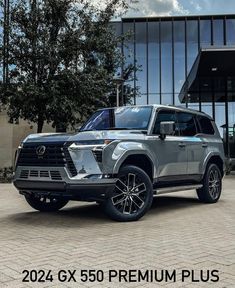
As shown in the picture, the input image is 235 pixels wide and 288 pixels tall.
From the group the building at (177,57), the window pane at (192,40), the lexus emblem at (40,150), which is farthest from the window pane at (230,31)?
the lexus emblem at (40,150)

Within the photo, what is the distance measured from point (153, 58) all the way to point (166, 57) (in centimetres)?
102

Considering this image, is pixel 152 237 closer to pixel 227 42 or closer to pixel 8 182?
pixel 8 182

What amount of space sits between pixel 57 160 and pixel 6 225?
139 cm

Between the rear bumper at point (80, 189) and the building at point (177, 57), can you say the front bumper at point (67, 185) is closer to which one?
the rear bumper at point (80, 189)

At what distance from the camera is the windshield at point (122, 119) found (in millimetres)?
8625

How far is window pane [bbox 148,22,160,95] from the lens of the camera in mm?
34812

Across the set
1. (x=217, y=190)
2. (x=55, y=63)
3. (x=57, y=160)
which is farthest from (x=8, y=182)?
(x=57, y=160)

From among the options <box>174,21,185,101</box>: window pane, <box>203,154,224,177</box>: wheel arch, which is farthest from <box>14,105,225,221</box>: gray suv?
<box>174,21,185,101</box>: window pane

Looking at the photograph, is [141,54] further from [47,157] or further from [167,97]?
[47,157]

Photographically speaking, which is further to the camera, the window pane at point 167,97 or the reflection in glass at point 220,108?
the window pane at point 167,97

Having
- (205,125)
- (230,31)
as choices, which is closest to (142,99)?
(230,31)

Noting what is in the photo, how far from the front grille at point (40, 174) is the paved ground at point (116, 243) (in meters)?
0.79

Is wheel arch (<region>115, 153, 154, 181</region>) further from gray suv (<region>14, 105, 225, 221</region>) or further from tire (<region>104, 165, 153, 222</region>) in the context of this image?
tire (<region>104, 165, 153, 222</region>)

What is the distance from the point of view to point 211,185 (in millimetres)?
10562
